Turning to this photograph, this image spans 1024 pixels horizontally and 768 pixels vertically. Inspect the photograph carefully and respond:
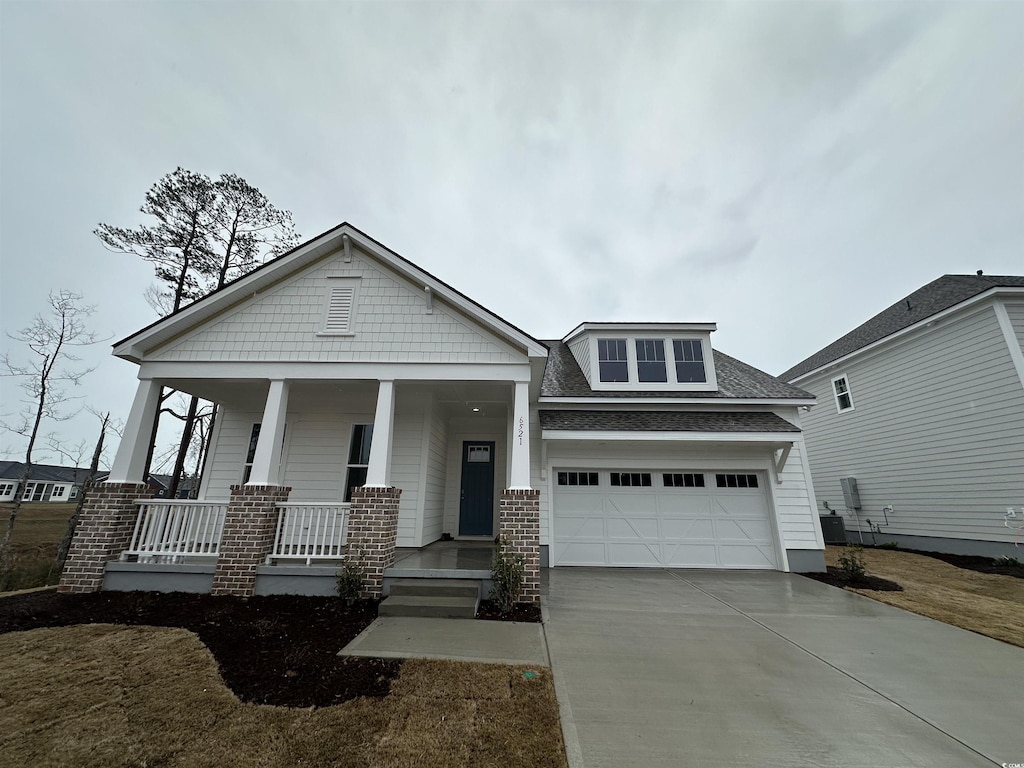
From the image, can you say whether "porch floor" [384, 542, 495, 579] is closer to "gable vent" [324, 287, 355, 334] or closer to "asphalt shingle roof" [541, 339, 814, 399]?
"asphalt shingle roof" [541, 339, 814, 399]

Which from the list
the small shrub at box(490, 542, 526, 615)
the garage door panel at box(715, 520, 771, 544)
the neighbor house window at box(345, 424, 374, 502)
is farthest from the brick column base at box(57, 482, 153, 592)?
the garage door panel at box(715, 520, 771, 544)

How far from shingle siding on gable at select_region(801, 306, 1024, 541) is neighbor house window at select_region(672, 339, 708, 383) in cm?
693

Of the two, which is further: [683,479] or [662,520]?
[683,479]

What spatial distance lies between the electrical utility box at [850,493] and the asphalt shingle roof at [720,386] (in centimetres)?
510

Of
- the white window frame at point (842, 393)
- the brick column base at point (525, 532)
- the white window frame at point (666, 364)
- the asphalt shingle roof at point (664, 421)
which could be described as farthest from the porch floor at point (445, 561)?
the white window frame at point (842, 393)

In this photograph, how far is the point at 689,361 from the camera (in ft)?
34.9

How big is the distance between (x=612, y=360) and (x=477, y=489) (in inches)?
203

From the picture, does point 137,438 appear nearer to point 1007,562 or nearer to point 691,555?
point 691,555

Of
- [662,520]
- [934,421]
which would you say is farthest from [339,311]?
[934,421]

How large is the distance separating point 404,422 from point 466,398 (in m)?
1.55

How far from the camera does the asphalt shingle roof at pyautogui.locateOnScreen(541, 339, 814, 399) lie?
979 centimetres

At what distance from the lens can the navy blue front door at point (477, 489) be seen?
1002 cm

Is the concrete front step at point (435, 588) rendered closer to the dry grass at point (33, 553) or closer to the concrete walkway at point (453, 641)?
the concrete walkway at point (453, 641)

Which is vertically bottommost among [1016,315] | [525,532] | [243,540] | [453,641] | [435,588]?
[453,641]
